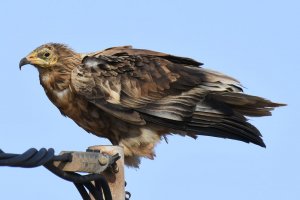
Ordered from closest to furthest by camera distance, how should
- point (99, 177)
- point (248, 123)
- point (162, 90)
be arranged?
point (99, 177)
point (248, 123)
point (162, 90)

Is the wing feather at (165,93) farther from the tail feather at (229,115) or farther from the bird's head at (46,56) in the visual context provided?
the bird's head at (46,56)

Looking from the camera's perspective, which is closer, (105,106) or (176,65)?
(105,106)

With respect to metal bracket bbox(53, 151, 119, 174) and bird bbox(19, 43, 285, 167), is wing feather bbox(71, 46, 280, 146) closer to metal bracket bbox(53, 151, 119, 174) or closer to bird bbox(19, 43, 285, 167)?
bird bbox(19, 43, 285, 167)

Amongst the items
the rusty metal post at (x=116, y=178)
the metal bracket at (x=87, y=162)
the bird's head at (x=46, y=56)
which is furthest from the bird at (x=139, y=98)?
the metal bracket at (x=87, y=162)

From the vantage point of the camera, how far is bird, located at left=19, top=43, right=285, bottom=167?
27.5 feet

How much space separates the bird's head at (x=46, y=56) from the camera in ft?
29.0

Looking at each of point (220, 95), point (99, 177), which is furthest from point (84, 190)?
point (220, 95)

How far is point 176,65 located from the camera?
29.8 ft

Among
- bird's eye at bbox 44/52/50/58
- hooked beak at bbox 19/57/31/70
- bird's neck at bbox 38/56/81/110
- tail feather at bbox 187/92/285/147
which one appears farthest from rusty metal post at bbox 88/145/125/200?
bird's eye at bbox 44/52/50/58

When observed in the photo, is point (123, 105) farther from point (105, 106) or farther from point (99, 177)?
point (99, 177)

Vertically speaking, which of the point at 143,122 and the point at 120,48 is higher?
the point at 120,48

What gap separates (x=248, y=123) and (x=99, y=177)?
10.4 ft

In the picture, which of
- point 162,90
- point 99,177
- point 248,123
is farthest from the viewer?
point 162,90

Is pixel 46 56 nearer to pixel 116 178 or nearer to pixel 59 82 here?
pixel 59 82
